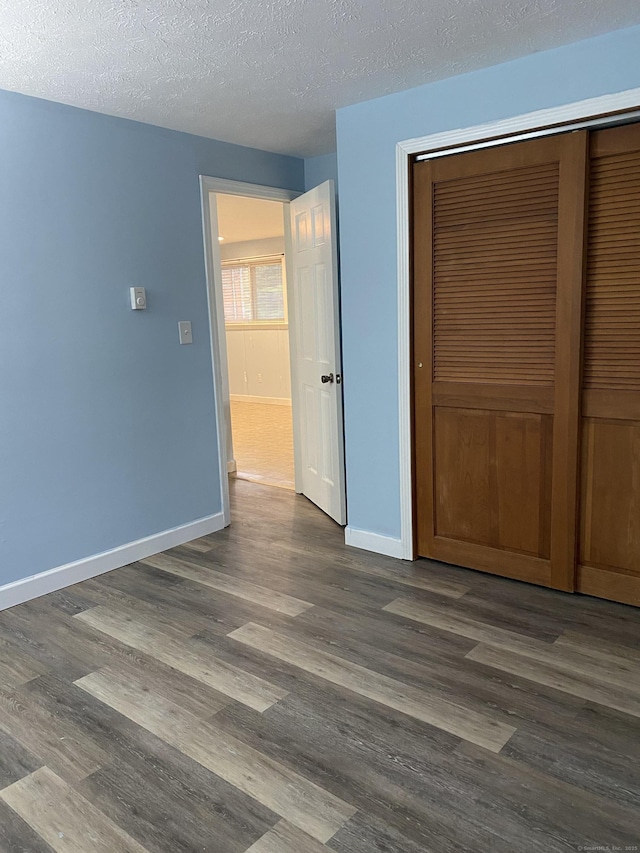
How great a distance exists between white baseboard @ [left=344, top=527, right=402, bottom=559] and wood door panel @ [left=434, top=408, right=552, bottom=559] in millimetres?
255

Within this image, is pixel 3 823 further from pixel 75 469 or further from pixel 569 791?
pixel 75 469

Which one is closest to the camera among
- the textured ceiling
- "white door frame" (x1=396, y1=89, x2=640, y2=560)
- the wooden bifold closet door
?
the textured ceiling

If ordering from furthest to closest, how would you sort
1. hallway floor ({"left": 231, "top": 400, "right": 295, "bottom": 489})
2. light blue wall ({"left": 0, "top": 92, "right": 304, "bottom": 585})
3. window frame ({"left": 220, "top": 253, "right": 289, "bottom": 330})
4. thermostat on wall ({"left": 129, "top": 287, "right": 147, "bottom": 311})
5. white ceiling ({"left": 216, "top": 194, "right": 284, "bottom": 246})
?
window frame ({"left": 220, "top": 253, "right": 289, "bottom": 330}) < white ceiling ({"left": 216, "top": 194, "right": 284, "bottom": 246}) < hallway floor ({"left": 231, "top": 400, "right": 295, "bottom": 489}) < thermostat on wall ({"left": 129, "top": 287, "right": 147, "bottom": 311}) < light blue wall ({"left": 0, "top": 92, "right": 304, "bottom": 585})

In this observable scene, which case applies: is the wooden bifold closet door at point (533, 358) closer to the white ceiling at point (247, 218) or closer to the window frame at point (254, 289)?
the white ceiling at point (247, 218)

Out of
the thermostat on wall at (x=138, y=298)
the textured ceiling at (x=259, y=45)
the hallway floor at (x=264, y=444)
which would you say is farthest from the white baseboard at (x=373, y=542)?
the textured ceiling at (x=259, y=45)

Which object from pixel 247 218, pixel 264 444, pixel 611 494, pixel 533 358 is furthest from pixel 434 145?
pixel 247 218

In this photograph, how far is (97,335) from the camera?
322cm

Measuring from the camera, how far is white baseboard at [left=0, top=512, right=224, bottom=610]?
9.94 feet

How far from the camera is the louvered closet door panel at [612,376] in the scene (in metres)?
2.58

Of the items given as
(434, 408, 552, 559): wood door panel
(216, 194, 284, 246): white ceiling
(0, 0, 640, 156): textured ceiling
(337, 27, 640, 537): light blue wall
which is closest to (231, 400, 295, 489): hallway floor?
(337, 27, 640, 537): light blue wall

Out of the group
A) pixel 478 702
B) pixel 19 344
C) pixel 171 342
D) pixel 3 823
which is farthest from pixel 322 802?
pixel 171 342

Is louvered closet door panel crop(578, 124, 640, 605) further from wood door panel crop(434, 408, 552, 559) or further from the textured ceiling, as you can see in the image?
the textured ceiling

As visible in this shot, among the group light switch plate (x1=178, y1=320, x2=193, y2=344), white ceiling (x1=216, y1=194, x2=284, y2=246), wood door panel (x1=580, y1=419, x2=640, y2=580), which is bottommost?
wood door panel (x1=580, y1=419, x2=640, y2=580)

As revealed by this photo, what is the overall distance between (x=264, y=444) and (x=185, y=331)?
3004mm
